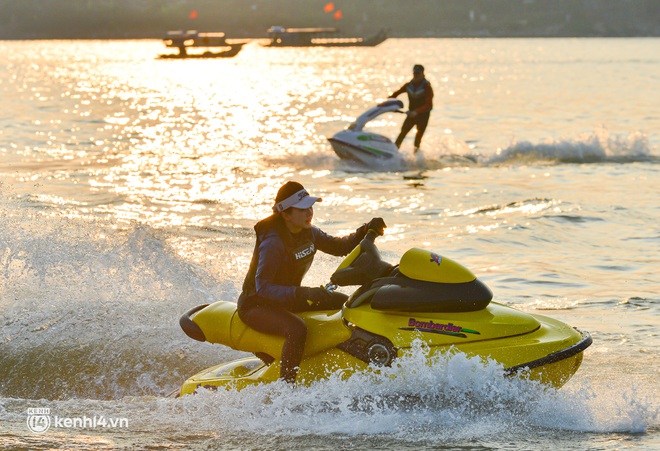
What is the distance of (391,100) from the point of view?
68.8 ft

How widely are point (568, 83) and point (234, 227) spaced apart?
5718 cm

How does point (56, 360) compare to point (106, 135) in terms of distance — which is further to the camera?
point (106, 135)

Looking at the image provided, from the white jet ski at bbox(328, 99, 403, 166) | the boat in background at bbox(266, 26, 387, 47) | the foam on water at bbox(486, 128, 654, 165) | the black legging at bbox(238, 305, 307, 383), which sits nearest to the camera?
the black legging at bbox(238, 305, 307, 383)

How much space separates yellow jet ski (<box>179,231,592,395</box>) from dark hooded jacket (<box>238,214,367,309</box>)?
0.31 metres

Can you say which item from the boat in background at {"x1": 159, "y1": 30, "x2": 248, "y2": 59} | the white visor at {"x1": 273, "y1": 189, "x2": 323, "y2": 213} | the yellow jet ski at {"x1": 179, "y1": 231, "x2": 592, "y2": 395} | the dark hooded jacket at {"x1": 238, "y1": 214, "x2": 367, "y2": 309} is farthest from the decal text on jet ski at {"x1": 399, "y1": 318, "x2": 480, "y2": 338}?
the boat in background at {"x1": 159, "y1": 30, "x2": 248, "y2": 59}

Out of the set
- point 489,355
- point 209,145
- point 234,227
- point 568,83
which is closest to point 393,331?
point 489,355

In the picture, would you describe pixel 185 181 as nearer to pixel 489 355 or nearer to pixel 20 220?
pixel 20 220

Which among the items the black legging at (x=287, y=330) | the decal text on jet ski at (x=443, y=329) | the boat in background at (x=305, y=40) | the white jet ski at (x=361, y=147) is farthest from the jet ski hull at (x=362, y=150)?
the boat in background at (x=305, y=40)

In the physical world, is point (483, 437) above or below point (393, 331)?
below

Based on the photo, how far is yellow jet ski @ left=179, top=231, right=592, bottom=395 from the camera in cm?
617

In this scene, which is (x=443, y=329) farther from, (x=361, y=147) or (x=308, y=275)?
(x=361, y=147)

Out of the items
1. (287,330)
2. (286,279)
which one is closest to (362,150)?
(286,279)

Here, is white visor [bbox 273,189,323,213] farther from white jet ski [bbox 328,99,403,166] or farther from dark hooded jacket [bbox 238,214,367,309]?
white jet ski [bbox 328,99,403,166]

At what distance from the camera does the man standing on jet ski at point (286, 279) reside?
654cm
